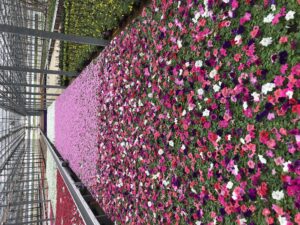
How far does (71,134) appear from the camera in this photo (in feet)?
29.2

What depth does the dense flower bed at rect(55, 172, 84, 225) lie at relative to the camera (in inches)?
236

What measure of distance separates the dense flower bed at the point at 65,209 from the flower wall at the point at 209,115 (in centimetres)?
192

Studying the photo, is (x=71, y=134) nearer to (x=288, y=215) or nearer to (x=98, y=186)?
(x=98, y=186)

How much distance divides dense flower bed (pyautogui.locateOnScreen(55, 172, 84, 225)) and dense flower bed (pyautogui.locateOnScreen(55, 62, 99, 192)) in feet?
1.89

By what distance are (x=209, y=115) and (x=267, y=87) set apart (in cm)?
63

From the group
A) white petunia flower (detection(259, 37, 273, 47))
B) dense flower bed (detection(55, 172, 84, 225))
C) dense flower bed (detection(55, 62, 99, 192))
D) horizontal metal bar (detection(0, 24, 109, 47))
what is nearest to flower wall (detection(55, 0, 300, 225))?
white petunia flower (detection(259, 37, 273, 47))

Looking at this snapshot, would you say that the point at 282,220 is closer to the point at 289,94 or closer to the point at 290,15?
the point at 289,94

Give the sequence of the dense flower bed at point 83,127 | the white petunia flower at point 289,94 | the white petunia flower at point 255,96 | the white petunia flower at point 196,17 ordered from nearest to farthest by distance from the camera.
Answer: the white petunia flower at point 289,94 < the white petunia flower at point 255,96 < the white petunia flower at point 196,17 < the dense flower bed at point 83,127

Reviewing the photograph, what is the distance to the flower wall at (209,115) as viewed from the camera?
1738mm

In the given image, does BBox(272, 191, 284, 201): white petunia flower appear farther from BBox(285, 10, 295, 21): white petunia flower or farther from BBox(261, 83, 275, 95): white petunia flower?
BBox(285, 10, 295, 21): white petunia flower

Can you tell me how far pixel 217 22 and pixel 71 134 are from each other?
7.43m

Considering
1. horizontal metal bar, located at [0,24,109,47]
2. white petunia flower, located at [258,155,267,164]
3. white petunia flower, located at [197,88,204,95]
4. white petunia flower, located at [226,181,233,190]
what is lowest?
white petunia flower, located at [226,181,233,190]

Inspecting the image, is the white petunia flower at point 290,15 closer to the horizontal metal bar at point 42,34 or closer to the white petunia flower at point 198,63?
the white petunia flower at point 198,63

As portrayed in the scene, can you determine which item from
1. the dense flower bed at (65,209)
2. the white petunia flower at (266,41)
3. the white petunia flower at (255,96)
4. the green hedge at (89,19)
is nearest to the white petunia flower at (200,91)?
the white petunia flower at (255,96)
